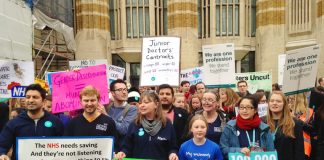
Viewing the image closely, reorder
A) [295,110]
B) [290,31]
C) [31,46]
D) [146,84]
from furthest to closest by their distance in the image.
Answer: [290,31] → [31,46] → [146,84] → [295,110]

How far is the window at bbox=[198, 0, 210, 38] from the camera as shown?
804 inches

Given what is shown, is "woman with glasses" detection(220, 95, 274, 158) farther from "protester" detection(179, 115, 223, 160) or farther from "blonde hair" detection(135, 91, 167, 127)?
"blonde hair" detection(135, 91, 167, 127)

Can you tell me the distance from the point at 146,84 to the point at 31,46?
8.67m

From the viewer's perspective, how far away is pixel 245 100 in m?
4.04

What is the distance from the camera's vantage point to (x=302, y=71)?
5758 mm

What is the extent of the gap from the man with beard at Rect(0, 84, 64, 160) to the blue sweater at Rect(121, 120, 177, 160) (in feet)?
2.49

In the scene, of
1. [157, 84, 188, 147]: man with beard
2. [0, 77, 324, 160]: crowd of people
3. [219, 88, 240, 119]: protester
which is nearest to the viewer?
[0, 77, 324, 160]: crowd of people

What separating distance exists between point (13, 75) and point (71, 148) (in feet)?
14.5

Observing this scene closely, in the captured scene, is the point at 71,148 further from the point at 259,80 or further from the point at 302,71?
the point at 259,80

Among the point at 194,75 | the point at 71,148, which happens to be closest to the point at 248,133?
the point at 71,148

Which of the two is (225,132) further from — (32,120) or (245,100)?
(32,120)

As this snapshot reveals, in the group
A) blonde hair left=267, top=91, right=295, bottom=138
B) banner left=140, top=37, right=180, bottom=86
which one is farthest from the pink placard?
banner left=140, top=37, right=180, bottom=86

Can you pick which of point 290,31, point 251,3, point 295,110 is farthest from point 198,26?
point 295,110

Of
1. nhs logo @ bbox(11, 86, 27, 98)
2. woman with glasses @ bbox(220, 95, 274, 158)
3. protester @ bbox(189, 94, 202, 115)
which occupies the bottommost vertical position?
woman with glasses @ bbox(220, 95, 274, 158)
